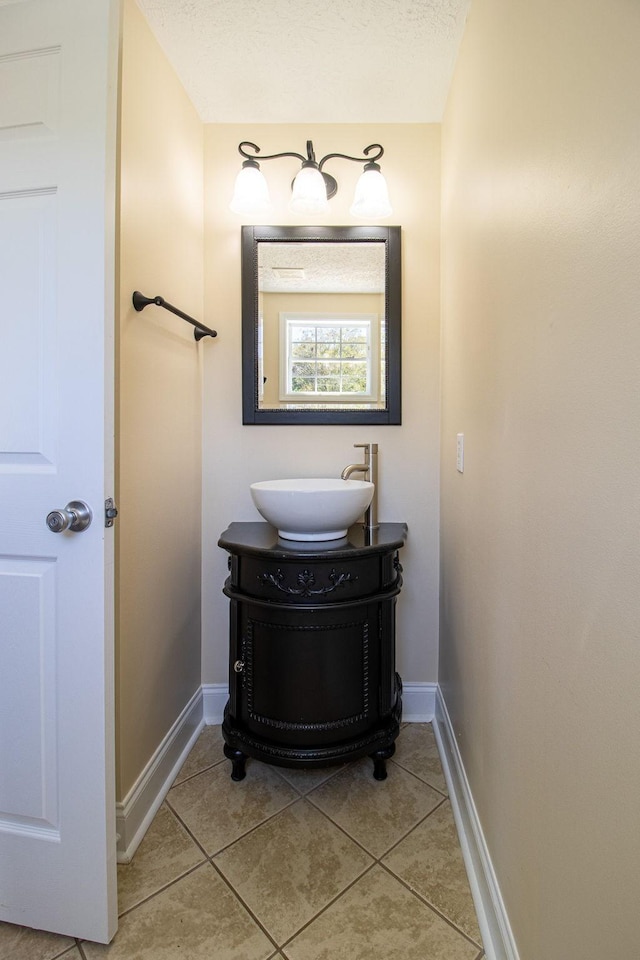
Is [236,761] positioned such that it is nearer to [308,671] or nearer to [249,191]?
[308,671]

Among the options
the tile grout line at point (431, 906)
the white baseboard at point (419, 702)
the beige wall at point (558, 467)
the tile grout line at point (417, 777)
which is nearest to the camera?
the beige wall at point (558, 467)

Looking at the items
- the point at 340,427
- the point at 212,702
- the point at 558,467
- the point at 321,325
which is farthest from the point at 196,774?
→ the point at 321,325

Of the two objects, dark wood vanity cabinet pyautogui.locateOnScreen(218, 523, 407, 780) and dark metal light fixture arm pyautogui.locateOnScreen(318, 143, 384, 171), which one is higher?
dark metal light fixture arm pyautogui.locateOnScreen(318, 143, 384, 171)

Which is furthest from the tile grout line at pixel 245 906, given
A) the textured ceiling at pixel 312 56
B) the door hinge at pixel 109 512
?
the textured ceiling at pixel 312 56

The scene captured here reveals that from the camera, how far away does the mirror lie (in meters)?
1.72

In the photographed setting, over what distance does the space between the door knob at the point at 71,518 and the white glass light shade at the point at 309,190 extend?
4.20 feet

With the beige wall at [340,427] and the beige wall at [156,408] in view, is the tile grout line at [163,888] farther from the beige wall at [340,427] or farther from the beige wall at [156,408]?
the beige wall at [340,427]

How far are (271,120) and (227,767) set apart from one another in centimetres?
236

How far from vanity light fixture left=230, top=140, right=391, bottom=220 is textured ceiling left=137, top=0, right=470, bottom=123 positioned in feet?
0.58

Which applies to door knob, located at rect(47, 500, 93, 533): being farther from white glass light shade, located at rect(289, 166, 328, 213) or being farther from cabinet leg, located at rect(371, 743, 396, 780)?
white glass light shade, located at rect(289, 166, 328, 213)

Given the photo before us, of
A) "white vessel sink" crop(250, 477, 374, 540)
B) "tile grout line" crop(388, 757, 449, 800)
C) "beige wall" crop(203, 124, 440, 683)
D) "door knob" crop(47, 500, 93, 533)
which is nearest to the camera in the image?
"door knob" crop(47, 500, 93, 533)

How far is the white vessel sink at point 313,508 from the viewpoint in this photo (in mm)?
1328

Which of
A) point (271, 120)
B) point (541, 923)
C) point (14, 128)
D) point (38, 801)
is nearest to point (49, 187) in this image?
point (14, 128)

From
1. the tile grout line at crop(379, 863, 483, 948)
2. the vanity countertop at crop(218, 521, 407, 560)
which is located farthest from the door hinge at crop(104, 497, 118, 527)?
the tile grout line at crop(379, 863, 483, 948)
